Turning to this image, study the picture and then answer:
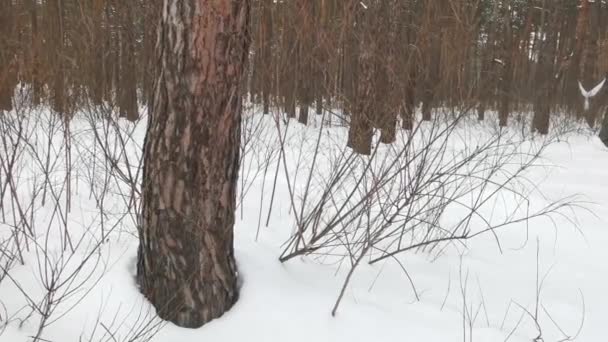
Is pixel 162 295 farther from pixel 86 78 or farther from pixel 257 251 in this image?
pixel 86 78

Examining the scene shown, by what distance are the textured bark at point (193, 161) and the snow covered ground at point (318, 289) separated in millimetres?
125

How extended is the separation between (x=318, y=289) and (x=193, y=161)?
0.92 metres

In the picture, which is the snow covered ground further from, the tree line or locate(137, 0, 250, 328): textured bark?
the tree line

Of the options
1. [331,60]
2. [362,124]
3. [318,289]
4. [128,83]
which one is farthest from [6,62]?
[128,83]

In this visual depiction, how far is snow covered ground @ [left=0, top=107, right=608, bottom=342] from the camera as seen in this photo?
1.98 metres

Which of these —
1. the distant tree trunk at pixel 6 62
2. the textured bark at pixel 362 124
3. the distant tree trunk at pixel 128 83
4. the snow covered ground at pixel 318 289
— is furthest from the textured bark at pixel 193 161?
the distant tree trunk at pixel 128 83

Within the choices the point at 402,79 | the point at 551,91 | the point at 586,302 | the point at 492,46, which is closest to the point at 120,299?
the point at 402,79

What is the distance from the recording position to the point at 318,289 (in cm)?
236

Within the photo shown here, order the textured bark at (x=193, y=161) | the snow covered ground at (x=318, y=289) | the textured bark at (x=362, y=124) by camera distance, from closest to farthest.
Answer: the textured bark at (x=193, y=161), the snow covered ground at (x=318, y=289), the textured bark at (x=362, y=124)

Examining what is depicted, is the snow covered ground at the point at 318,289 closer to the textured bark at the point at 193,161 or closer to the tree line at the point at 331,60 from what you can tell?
the textured bark at the point at 193,161

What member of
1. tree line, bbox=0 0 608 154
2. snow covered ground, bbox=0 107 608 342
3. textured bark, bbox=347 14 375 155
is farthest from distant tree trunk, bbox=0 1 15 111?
textured bark, bbox=347 14 375 155

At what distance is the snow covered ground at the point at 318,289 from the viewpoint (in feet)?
6.50

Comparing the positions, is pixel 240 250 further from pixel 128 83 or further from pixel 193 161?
pixel 128 83

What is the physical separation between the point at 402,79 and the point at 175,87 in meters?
1.51
